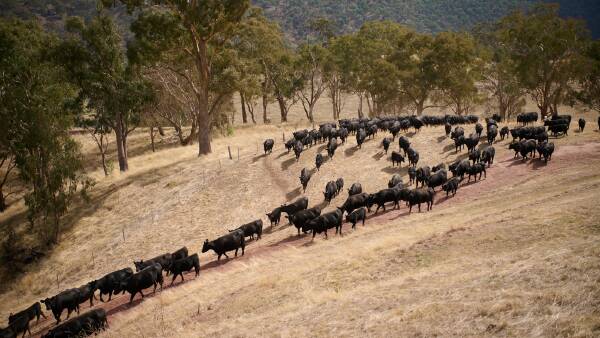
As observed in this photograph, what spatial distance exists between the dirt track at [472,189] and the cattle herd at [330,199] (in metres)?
0.45

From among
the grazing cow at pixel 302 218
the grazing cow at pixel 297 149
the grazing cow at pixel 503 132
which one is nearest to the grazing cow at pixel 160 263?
the grazing cow at pixel 302 218

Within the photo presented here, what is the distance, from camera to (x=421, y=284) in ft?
47.8

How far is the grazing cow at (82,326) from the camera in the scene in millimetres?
16812

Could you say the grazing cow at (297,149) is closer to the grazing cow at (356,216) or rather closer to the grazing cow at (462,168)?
the grazing cow at (462,168)

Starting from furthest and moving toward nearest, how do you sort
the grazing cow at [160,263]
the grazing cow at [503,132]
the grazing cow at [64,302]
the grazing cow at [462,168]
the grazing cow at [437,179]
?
1. the grazing cow at [503,132]
2. the grazing cow at [462,168]
3. the grazing cow at [437,179]
4. the grazing cow at [160,263]
5. the grazing cow at [64,302]

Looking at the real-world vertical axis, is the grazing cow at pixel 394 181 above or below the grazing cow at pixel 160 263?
above

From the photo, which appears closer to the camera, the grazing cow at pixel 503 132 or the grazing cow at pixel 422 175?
the grazing cow at pixel 422 175

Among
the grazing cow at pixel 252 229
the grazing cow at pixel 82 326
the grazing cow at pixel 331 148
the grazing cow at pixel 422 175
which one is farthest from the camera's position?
the grazing cow at pixel 331 148

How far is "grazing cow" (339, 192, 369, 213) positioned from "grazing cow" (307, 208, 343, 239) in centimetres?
191

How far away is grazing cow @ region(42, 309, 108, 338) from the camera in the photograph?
662 inches

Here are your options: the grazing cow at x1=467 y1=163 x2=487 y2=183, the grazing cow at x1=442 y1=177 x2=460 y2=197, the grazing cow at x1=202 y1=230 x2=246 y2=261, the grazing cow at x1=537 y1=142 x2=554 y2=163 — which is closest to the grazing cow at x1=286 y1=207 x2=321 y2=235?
the grazing cow at x1=202 y1=230 x2=246 y2=261

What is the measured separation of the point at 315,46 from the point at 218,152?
3098 centimetres

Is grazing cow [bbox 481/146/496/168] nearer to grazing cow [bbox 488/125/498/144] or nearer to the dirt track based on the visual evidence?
the dirt track

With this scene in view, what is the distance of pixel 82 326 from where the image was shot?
17.0 meters
